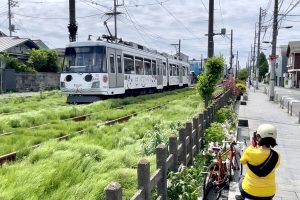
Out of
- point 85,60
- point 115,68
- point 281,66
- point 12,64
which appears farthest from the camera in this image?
point 281,66

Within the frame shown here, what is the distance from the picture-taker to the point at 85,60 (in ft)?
60.6

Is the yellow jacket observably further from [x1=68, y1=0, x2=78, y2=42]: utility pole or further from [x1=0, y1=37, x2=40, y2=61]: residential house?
[x1=0, y1=37, x2=40, y2=61]: residential house

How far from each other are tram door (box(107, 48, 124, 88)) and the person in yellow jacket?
14378 millimetres

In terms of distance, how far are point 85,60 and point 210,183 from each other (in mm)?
13747

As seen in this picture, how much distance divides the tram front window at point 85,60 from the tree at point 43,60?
21673mm

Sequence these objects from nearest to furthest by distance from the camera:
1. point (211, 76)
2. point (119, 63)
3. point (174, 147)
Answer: point (174, 147) < point (211, 76) < point (119, 63)

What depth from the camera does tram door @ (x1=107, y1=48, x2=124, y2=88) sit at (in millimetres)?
18334

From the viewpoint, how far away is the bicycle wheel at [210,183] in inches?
222

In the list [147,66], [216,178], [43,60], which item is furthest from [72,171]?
[43,60]

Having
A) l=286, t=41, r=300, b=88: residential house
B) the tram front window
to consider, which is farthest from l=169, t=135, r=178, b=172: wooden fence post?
l=286, t=41, r=300, b=88: residential house

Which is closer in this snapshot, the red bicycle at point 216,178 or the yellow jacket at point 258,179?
the yellow jacket at point 258,179

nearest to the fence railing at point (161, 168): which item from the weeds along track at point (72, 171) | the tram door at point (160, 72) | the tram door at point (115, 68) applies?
the weeds along track at point (72, 171)

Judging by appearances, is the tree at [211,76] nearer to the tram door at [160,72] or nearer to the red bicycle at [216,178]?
the red bicycle at [216,178]

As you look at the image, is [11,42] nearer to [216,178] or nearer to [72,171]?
[72,171]
